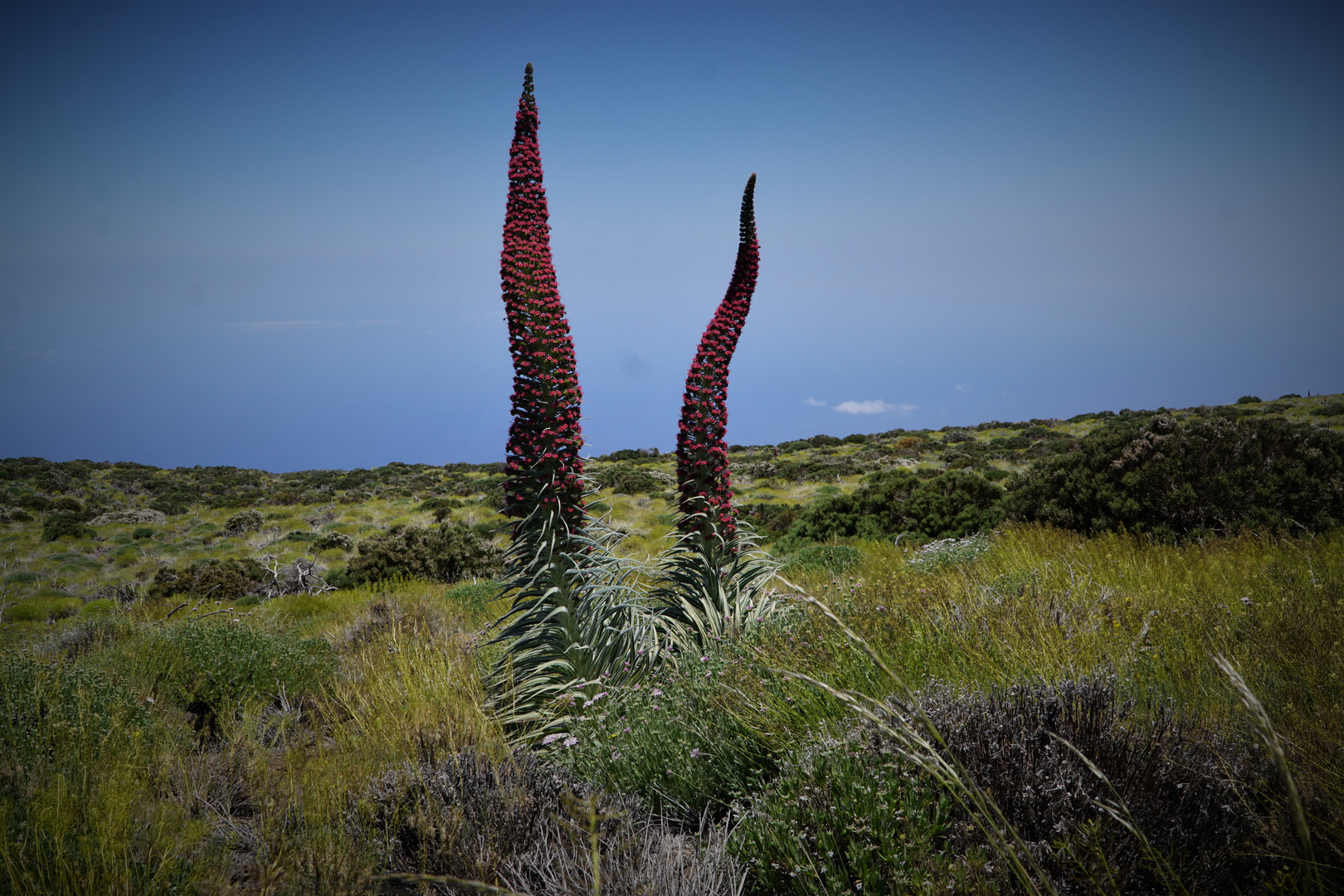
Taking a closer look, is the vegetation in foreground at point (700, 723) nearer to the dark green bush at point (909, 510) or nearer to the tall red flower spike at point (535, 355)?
the tall red flower spike at point (535, 355)

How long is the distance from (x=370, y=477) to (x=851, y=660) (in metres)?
40.2

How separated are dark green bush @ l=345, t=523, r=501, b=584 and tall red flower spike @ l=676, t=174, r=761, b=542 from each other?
9832 mm

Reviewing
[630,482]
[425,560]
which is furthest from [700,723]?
[630,482]

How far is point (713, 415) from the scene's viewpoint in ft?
16.4

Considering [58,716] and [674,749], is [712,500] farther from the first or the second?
[58,716]

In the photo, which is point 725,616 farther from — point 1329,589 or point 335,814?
point 1329,589

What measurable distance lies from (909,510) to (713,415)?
9.63 metres

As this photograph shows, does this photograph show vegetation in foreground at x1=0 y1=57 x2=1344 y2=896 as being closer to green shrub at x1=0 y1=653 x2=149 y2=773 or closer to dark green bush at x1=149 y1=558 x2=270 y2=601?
green shrub at x1=0 y1=653 x2=149 y2=773

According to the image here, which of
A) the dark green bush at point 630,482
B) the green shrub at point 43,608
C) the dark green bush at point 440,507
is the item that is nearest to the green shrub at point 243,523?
the dark green bush at point 440,507

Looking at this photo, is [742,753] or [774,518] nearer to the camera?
[742,753]

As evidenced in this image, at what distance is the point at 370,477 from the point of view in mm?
39375

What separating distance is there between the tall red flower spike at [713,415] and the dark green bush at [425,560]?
32.3 ft

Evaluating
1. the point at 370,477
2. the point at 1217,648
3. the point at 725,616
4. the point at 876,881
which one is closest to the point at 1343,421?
the point at 1217,648

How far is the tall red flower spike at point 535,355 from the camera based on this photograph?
4.17 metres
